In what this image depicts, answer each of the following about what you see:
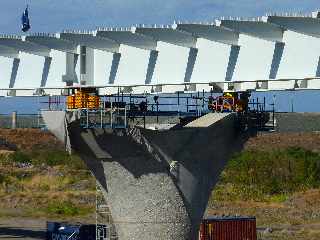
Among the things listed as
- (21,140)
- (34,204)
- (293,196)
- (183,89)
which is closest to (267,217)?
(293,196)

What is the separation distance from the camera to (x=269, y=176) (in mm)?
56562

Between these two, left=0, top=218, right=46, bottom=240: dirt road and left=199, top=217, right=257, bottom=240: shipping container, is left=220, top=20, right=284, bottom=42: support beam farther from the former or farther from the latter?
left=0, top=218, right=46, bottom=240: dirt road

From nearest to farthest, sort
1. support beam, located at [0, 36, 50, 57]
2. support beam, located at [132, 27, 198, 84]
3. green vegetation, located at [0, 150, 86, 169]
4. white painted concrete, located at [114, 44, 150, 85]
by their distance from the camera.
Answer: support beam, located at [132, 27, 198, 84] → white painted concrete, located at [114, 44, 150, 85] → support beam, located at [0, 36, 50, 57] → green vegetation, located at [0, 150, 86, 169]

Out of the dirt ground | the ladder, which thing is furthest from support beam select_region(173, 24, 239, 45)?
the dirt ground

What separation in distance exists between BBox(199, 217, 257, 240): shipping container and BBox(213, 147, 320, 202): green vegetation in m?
19.6

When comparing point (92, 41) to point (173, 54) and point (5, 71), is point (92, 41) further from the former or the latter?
point (5, 71)

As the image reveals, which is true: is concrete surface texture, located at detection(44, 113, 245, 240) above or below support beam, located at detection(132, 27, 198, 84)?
below

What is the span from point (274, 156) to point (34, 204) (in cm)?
2206

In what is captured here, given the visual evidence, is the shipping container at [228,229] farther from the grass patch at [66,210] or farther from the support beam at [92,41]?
the grass patch at [66,210]

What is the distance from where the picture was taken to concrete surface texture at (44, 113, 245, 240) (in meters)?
21.6

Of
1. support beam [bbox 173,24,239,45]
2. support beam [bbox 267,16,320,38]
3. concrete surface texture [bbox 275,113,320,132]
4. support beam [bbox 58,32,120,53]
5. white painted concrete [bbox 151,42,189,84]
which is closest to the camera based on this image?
support beam [bbox 267,16,320,38]

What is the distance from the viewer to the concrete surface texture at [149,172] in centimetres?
2161

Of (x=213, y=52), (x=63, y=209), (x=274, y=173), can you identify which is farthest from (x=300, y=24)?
(x=274, y=173)

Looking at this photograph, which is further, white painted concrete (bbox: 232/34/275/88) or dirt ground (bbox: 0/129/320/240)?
dirt ground (bbox: 0/129/320/240)
